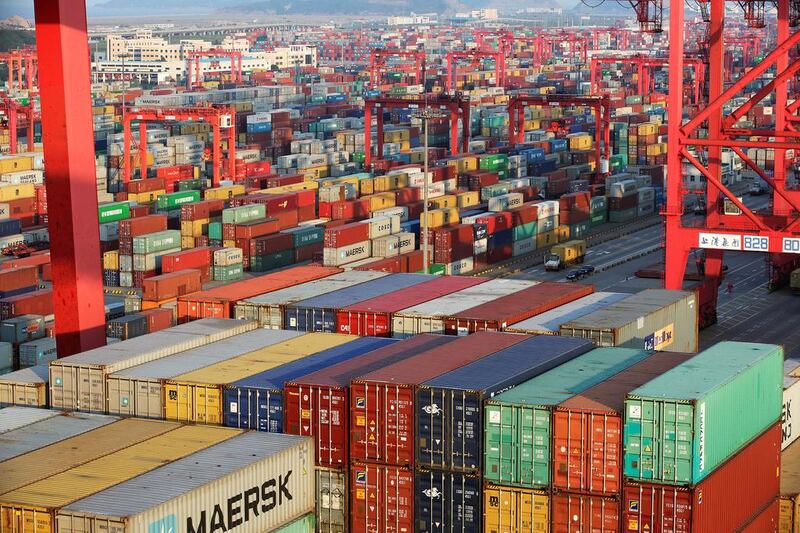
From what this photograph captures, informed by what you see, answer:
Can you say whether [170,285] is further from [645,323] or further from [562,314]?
[645,323]

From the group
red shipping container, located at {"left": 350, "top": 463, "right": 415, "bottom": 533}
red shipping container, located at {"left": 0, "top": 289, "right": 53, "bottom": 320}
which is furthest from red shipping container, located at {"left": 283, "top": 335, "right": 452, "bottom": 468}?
red shipping container, located at {"left": 0, "top": 289, "right": 53, "bottom": 320}

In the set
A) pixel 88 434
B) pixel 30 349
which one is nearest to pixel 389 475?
pixel 88 434

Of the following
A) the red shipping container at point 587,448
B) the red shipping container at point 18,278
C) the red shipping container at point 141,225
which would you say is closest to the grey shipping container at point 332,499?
the red shipping container at point 587,448

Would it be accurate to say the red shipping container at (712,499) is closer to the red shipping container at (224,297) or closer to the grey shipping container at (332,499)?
the grey shipping container at (332,499)

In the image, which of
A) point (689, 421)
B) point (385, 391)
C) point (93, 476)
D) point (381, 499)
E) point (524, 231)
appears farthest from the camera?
point (524, 231)

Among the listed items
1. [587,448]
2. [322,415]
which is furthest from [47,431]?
[587,448]
